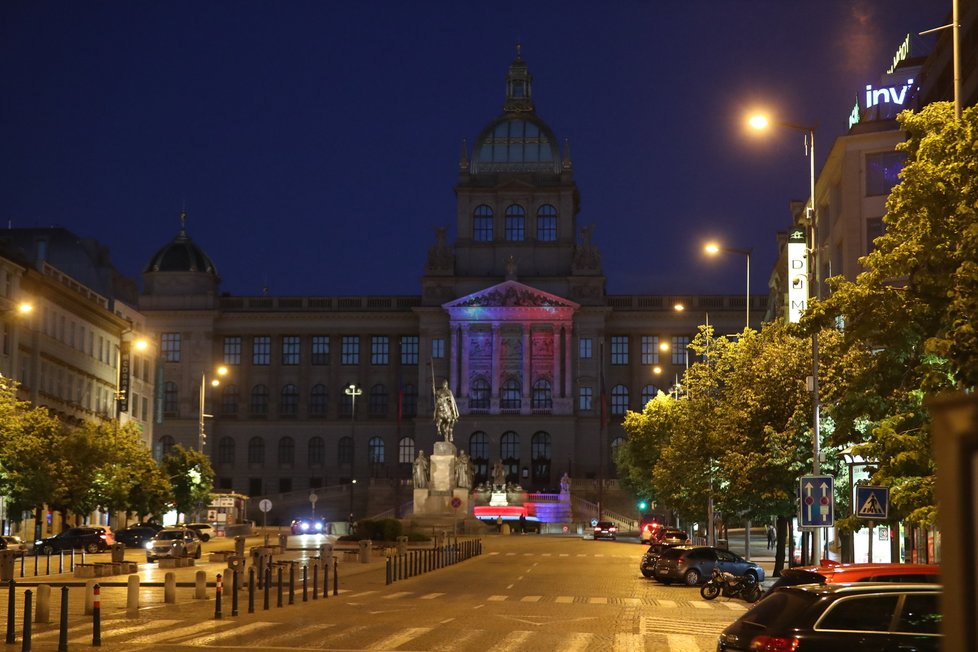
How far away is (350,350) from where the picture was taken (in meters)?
156

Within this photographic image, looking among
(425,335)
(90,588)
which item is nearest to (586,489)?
(425,335)

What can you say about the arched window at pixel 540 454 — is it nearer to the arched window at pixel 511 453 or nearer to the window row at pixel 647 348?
the arched window at pixel 511 453

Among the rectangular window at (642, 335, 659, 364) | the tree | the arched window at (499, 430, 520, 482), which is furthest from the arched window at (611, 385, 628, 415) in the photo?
the tree

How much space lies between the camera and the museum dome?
6176 inches

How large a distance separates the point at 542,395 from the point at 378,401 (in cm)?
1754

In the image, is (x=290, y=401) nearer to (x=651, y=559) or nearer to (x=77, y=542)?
(x=77, y=542)

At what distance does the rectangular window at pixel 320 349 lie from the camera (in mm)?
156750

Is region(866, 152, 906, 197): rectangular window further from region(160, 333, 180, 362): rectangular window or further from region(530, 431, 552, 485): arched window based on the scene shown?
region(160, 333, 180, 362): rectangular window

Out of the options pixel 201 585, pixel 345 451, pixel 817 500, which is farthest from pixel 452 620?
pixel 345 451

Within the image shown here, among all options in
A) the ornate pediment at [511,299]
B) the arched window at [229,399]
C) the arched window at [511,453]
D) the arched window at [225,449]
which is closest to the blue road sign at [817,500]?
the ornate pediment at [511,299]

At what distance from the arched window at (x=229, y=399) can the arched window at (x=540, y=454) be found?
104ft

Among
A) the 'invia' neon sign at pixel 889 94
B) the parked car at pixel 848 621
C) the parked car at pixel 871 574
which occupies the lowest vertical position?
the parked car at pixel 848 621

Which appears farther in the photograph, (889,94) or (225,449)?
(225,449)

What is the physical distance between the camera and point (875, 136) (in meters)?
66.8
